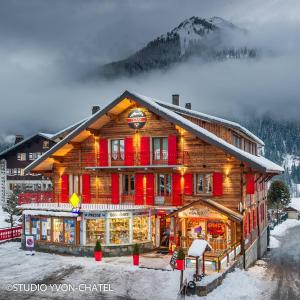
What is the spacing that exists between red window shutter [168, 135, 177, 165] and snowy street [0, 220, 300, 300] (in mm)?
6407

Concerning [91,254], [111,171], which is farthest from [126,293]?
[111,171]

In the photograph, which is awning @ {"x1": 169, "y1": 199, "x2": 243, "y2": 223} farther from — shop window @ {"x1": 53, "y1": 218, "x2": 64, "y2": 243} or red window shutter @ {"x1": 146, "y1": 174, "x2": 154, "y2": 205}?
shop window @ {"x1": 53, "y1": 218, "x2": 64, "y2": 243}

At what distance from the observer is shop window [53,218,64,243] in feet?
95.5

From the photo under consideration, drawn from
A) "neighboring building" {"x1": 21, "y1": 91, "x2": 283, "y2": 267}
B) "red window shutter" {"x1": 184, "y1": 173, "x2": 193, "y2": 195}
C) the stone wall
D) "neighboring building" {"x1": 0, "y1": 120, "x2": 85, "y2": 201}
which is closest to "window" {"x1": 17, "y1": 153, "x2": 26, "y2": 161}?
"neighboring building" {"x1": 0, "y1": 120, "x2": 85, "y2": 201}

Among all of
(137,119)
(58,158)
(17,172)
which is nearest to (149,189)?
(137,119)

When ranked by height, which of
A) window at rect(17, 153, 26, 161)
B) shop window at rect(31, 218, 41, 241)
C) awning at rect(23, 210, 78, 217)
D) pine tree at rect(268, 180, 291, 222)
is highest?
window at rect(17, 153, 26, 161)

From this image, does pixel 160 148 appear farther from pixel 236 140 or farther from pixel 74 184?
pixel 74 184

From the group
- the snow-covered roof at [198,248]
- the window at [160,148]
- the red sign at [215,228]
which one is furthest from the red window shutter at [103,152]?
the snow-covered roof at [198,248]

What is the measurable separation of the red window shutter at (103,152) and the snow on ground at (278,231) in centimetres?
2174

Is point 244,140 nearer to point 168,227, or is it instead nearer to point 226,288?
point 168,227

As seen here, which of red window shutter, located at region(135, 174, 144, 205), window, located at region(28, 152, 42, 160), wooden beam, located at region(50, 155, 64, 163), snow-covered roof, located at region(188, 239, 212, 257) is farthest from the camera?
window, located at region(28, 152, 42, 160)

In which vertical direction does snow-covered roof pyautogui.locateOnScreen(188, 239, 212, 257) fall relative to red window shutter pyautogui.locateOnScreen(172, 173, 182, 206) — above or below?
below

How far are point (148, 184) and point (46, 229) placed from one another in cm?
765

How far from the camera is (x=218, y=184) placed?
2842cm
